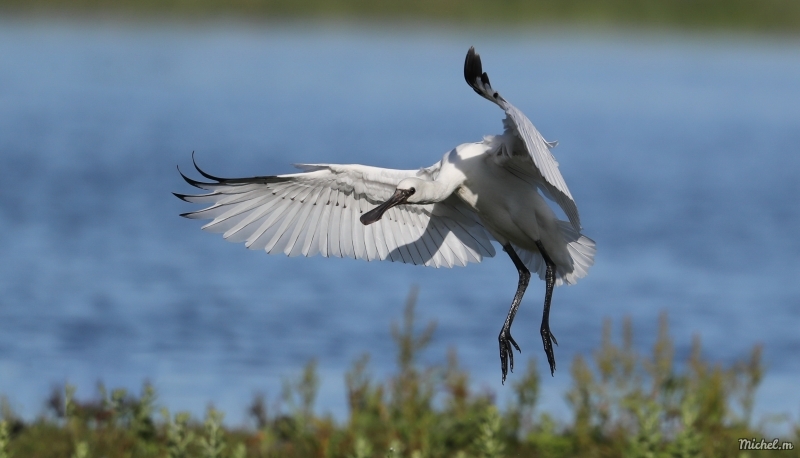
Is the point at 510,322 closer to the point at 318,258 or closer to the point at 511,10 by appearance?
the point at 318,258

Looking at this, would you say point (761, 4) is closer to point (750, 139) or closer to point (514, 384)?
point (750, 139)

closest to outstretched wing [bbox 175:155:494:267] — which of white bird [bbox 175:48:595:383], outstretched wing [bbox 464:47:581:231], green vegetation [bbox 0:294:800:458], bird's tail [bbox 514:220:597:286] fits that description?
white bird [bbox 175:48:595:383]

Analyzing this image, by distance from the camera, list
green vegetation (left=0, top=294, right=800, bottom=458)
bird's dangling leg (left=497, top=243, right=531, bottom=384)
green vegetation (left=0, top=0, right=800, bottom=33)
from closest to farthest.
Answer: bird's dangling leg (left=497, top=243, right=531, bottom=384)
green vegetation (left=0, top=294, right=800, bottom=458)
green vegetation (left=0, top=0, right=800, bottom=33)

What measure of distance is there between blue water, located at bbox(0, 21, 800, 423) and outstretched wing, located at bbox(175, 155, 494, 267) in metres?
3.52

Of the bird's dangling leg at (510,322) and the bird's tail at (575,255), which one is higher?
the bird's tail at (575,255)

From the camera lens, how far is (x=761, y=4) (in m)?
52.0

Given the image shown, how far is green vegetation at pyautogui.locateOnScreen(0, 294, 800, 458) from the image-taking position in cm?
777

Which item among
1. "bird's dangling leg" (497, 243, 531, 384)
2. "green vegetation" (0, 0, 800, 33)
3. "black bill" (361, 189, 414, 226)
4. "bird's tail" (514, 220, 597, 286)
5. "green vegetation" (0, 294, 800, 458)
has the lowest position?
"green vegetation" (0, 294, 800, 458)

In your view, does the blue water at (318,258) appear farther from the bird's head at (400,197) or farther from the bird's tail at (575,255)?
the bird's head at (400,197)

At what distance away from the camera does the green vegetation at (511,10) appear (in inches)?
2036

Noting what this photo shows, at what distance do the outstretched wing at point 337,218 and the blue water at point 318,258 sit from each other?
3524 millimetres

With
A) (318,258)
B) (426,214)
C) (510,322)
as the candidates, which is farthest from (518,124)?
(318,258)

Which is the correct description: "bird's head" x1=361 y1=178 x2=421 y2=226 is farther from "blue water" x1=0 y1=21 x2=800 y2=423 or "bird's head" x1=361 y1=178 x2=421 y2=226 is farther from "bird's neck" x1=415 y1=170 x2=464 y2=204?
"blue water" x1=0 y1=21 x2=800 y2=423

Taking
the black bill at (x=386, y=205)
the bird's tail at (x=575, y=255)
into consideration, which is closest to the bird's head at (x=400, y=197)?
the black bill at (x=386, y=205)
